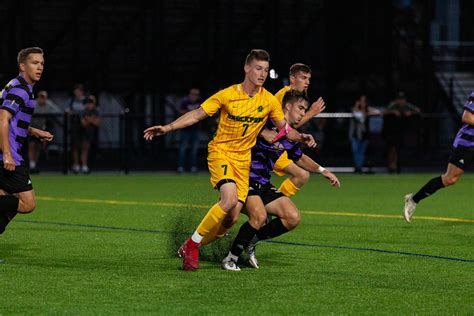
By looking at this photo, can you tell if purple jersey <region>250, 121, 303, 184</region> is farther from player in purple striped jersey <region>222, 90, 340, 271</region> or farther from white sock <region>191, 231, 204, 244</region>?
white sock <region>191, 231, 204, 244</region>

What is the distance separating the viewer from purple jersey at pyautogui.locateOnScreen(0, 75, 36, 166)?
40.7ft

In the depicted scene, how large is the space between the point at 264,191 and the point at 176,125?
1.25m

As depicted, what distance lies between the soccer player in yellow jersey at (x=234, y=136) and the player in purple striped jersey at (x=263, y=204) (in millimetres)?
177

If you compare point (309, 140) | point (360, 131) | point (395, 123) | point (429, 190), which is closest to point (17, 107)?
point (309, 140)

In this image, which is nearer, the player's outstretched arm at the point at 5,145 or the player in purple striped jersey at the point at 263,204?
the player in purple striped jersey at the point at 263,204

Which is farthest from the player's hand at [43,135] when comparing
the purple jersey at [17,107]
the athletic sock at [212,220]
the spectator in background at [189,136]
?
the spectator in background at [189,136]

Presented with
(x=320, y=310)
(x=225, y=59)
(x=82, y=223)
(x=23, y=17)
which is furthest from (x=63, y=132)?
(x=320, y=310)

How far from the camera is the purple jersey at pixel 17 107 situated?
1239cm

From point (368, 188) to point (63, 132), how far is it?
934cm

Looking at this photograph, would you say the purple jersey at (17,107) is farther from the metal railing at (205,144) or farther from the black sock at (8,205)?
the metal railing at (205,144)

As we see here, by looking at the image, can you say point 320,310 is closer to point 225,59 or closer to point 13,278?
point 13,278

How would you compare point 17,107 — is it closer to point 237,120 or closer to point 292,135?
point 237,120

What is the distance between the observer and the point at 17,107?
40.8 feet

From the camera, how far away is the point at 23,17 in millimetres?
33875
